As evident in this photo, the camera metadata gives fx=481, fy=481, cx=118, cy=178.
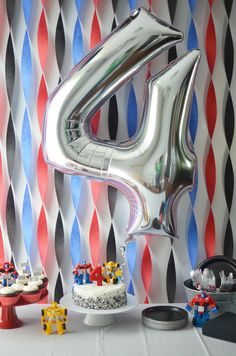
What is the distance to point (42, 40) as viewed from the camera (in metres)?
1.60

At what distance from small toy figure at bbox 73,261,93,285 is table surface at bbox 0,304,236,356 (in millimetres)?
117

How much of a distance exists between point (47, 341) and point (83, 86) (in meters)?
0.71

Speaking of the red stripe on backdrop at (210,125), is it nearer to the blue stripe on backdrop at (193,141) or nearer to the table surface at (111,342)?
the blue stripe on backdrop at (193,141)

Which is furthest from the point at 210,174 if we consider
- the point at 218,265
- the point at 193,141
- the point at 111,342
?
the point at 111,342

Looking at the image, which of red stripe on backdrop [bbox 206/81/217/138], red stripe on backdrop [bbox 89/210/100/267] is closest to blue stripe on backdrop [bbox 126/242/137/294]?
red stripe on backdrop [bbox 89/210/100/267]

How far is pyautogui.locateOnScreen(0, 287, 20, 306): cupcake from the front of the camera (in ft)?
4.36

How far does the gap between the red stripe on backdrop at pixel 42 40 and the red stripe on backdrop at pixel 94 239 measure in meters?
0.54

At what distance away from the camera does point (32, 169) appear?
161 cm

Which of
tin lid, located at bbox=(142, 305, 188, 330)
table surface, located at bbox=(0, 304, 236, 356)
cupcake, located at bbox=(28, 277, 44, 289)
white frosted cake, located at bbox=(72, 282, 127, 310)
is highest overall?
cupcake, located at bbox=(28, 277, 44, 289)

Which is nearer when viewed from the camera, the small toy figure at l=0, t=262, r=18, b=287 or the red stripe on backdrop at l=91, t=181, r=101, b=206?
the small toy figure at l=0, t=262, r=18, b=287

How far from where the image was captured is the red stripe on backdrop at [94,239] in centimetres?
161

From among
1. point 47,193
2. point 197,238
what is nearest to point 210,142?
point 197,238

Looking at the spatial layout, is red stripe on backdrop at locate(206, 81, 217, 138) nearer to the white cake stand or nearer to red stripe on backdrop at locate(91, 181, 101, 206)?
red stripe on backdrop at locate(91, 181, 101, 206)

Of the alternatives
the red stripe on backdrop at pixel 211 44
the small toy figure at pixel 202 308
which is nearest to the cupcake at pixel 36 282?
the small toy figure at pixel 202 308
